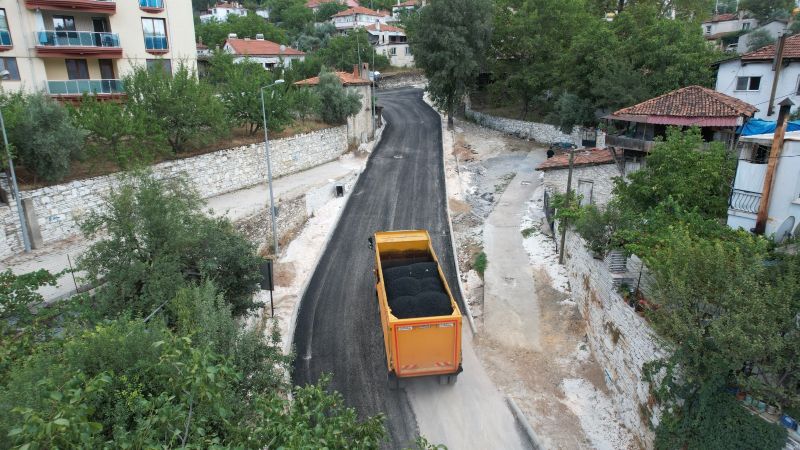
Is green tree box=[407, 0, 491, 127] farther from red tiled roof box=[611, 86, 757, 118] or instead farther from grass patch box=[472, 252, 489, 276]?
grass patch box=[472, 252, 489, 276]

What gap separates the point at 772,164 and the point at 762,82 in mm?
15439

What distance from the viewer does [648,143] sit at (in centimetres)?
2402

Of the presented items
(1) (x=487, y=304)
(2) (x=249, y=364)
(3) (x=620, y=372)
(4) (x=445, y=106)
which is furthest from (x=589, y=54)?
(2) (x=249, y=364)

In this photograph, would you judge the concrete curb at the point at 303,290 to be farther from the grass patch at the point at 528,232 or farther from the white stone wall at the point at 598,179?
the white stone wall at the point at 598,179

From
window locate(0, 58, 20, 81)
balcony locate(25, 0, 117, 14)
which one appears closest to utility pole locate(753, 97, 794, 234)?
balcony locate(25, 0, 117, 14)

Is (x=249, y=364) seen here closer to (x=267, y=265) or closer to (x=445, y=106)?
(x=267, y=265)

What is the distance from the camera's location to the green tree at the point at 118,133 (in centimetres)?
2336

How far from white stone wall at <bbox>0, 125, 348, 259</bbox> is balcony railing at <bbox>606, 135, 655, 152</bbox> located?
2034cm

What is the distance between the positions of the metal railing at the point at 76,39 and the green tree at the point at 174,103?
19.5 ft

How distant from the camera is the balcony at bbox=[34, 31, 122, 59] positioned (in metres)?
28.4

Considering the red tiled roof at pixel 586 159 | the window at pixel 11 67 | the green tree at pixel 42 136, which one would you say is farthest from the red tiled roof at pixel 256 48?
the red tiled roof at pixel 586 159

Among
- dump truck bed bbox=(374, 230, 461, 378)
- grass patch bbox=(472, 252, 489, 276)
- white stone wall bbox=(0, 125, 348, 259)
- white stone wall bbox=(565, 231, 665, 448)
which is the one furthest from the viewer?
grass patch bbox=(472, 252, 489, 276)

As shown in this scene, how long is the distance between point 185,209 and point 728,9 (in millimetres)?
104590

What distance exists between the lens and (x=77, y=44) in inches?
1159
